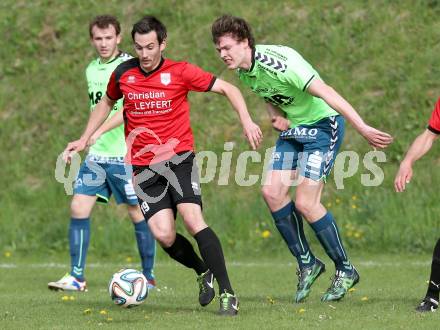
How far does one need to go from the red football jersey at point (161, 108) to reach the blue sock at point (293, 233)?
3.82 ft

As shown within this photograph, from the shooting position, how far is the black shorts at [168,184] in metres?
8.48

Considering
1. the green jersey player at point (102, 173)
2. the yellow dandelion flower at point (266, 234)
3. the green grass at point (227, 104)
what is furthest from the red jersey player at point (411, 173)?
the yellow dandelion flower at point (266, 234)

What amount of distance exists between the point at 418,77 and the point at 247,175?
310 centimetres

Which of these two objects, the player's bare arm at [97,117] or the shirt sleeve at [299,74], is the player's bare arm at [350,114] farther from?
the player's bare arm at [97,117]

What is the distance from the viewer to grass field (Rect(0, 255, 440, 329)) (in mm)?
7676

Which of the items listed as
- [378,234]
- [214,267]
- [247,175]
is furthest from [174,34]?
[214,267]

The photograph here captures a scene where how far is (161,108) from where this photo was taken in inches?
342

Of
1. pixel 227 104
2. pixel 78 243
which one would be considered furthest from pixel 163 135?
pixel 227 104

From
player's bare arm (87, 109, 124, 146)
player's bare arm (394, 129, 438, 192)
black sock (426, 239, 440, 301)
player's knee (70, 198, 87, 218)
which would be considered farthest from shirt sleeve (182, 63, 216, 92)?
player's knee (70, 198, 87, 218)

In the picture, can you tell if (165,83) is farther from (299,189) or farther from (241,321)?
(241,321)

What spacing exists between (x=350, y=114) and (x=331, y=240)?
1.42m

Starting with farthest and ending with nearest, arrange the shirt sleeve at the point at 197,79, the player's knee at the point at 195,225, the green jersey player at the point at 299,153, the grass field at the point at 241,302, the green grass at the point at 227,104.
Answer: the green grass at the point at 227,104 → the green jersey player at the point at 299,153 → the shirt sleeve at the point at 197,79 → the player's knee at the point at 195,225 → the grass field at the point at 241,302

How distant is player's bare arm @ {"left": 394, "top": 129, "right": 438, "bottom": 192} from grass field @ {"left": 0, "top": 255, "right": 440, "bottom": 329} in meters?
0.99

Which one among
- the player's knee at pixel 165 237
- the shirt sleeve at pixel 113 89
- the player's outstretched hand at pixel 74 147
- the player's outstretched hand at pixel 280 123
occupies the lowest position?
the player's knee at pixel 165 237
